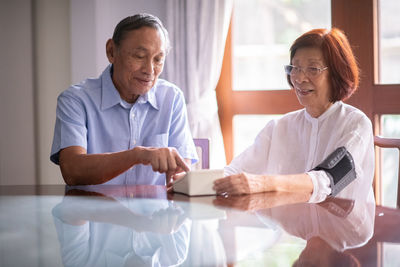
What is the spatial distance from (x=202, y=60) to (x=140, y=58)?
1.43 m

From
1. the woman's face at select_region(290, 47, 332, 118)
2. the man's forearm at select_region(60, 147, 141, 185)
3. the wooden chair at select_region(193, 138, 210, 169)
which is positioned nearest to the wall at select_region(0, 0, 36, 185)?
the wooden chair at select_region(193, 138, 210, 169)

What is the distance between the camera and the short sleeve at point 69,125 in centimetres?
208

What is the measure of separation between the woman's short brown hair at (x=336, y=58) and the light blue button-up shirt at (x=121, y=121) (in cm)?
66

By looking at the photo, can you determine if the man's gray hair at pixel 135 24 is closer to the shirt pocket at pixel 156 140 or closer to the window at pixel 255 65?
the shirt pocket at pixel 156 140

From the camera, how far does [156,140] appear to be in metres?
2.29

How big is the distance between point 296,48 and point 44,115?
7.12 ft

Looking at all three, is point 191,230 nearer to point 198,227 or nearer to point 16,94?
point 198,227

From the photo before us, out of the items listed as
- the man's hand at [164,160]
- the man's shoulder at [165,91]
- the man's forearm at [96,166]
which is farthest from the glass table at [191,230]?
the man's shoulder at [165,91]

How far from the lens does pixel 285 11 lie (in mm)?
3693

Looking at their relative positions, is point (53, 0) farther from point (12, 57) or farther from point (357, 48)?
point (357, 48)

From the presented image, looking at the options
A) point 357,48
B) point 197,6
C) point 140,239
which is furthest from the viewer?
point 197,6

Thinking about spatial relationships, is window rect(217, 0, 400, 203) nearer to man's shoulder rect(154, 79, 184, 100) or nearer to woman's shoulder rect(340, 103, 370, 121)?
woman's shoulder rect(340, 103, 370, 121)

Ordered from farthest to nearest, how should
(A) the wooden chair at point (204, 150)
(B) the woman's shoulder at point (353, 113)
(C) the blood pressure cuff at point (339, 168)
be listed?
(A) the wooden chair at point (204, 150) → (B) the woman's shoulder at point (353, 113) → (C) the blood pressure cuff at point (339, 168)

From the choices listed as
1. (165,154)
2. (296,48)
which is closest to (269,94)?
(296,48)
